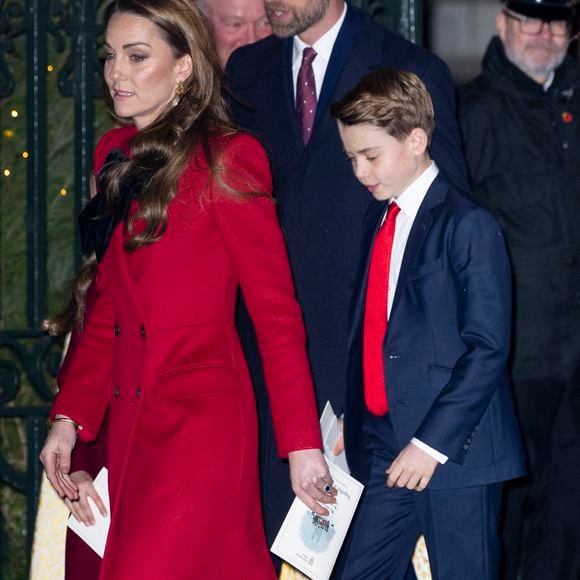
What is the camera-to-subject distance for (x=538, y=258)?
5332mm

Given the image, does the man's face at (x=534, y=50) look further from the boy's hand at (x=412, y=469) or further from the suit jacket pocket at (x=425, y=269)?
the boy's hand at (x=412, y=469)

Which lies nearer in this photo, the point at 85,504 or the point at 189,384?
the point at 189,384

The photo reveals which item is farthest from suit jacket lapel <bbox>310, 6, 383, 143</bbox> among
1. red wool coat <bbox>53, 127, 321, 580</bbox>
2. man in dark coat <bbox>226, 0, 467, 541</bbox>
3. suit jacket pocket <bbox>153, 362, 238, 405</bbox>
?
suit jacket pocket <bbox>153, 362, 238, 405</bbox>

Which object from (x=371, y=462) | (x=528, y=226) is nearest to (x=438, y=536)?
(x=371, y=462)

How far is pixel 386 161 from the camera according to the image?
397 cm

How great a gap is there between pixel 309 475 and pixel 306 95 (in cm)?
140

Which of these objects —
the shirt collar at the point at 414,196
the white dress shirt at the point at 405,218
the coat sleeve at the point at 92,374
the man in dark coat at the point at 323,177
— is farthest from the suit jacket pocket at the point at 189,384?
the man in dark coat at the point at 323,177

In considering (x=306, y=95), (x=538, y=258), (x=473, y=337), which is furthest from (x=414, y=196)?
(x=538, y=258)

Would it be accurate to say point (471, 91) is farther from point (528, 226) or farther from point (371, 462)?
point (371, 462)

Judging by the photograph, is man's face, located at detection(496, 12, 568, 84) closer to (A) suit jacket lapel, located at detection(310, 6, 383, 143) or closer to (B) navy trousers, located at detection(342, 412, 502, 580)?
(A) suit jacket lapel, located at detection(310, 6, 383, 143)

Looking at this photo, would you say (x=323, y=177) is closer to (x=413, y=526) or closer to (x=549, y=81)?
(x=413, y=526)

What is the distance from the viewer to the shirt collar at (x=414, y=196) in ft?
13.1

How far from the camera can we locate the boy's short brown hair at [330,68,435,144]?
3965 millimetres

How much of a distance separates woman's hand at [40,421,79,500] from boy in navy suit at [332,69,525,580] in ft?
2.47
